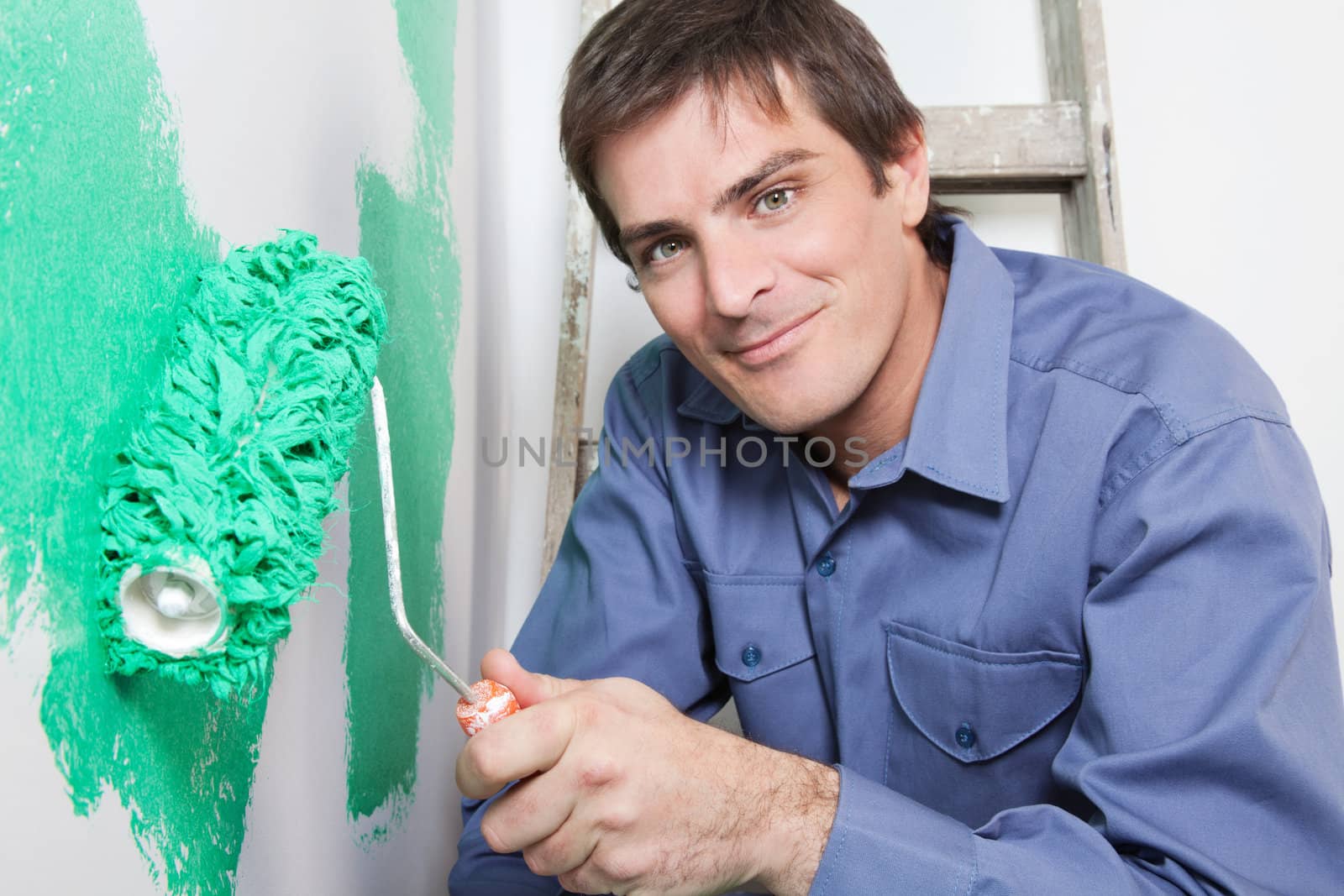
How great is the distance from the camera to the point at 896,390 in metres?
1.31

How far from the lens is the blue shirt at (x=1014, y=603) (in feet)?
2.92

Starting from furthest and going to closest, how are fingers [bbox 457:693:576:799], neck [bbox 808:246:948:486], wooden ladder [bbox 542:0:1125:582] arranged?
wooden ladder [bbox 542:0:1125:582] < neck [bbox 808:246:948:486] < fingers [bbox 457:693:576:799]

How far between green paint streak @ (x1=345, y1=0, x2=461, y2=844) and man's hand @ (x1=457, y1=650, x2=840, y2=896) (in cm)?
30

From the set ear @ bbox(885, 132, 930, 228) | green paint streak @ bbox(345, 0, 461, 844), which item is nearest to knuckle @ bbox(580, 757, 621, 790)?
green paint streak @ bbox(345, 0, 461, 844)

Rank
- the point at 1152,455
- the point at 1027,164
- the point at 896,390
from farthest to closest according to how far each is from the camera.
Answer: the point at 1027,164
the point at 896,390
the point at 1152,455

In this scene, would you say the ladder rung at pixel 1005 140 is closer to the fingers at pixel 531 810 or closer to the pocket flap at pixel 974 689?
the pocket flap at pixel 974 689

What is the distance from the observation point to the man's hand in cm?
73

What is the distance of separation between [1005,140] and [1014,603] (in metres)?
0.76

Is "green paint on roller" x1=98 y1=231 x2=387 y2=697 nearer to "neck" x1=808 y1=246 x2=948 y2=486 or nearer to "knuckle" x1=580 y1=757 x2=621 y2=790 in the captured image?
"knuckle" x1=580 y1=757 x2=621 y2=790

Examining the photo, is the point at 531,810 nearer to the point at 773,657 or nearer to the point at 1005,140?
the point at 773,657

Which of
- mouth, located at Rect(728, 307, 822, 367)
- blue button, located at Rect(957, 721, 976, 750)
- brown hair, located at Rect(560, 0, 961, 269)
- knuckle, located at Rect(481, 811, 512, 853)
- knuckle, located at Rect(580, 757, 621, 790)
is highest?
brown hair, located at Rect(560, 0, 961, 269)

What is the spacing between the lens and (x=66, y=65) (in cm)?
52

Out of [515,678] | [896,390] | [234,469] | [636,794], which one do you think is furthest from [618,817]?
[896,390]

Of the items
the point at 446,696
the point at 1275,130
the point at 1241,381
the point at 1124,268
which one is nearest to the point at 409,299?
the point at 446,696
